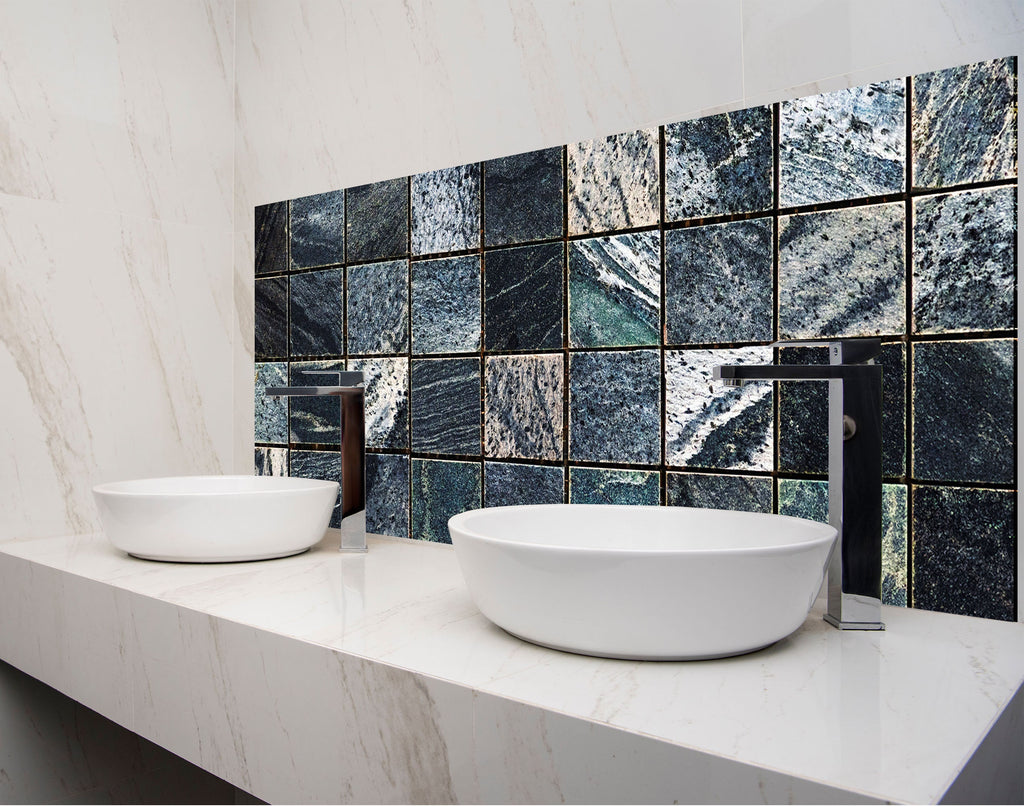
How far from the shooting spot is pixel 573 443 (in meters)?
1.42

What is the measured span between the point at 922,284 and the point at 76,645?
55.3 inches

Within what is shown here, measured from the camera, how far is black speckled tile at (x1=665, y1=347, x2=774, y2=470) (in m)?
1.22

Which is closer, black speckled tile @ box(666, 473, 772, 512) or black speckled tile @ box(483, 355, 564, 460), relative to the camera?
black speckled tile @ box(666, 473, 772, 512)

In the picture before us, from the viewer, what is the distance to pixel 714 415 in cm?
126

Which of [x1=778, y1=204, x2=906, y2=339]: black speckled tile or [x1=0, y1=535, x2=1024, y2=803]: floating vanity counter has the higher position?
[x1=778, y1=204, x2=906, y2=339]: black speckled tile

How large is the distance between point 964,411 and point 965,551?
7.3 inches

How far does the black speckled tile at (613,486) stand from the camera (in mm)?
1333

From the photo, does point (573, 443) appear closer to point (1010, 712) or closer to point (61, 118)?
point (1010, 712)

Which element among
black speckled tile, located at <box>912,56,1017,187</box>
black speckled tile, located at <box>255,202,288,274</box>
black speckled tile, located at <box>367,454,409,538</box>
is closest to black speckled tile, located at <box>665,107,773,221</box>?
black speckled tile, located at <box>912,56,1017,187</box>

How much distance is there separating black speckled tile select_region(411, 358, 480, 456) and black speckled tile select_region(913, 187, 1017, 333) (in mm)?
787

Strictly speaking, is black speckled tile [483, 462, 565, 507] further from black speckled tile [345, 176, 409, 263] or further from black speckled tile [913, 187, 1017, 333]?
black speckled tile [913, 187, 1017, 333]

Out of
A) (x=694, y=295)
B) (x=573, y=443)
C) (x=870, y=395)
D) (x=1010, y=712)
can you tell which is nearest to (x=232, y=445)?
(x=573, y=443)

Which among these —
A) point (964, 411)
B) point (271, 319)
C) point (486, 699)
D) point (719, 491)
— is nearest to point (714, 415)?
point (719, 491)

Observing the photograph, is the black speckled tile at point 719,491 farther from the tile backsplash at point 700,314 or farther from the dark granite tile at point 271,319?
the dark granite tile at point 271,319
